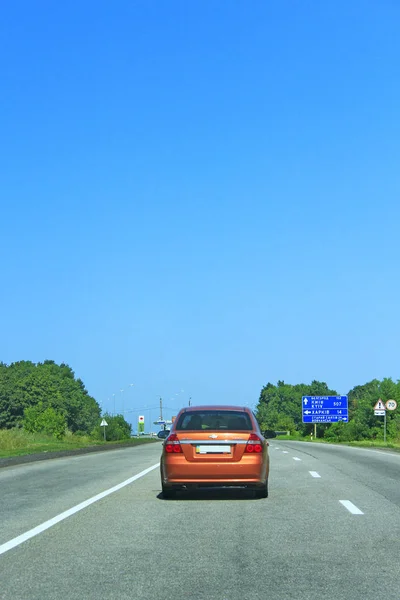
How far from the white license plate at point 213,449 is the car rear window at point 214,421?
43 cm

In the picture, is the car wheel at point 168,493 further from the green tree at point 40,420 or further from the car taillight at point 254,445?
the green tree at point 40,420

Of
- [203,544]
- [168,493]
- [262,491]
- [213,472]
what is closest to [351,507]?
[262,491]

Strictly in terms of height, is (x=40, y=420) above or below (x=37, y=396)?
below

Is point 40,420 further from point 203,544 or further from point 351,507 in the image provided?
point 203,544

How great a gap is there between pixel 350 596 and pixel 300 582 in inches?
24.9

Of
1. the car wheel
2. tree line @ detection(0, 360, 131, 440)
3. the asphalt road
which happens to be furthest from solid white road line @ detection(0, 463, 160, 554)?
tree line @ detection(0, 360, 131, 440)

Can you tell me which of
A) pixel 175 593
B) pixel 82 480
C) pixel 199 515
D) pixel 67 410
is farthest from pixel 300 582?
pixel 67 410

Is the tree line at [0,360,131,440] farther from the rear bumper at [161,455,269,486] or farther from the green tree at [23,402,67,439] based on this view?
the rear bumper at [161,455,269,486]

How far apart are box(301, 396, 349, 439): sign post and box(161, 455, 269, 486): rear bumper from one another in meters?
71.1

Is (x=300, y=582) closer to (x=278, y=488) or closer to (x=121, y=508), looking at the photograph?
(x=121, y=508)

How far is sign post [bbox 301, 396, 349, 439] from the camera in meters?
84.2

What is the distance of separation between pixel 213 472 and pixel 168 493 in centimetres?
136

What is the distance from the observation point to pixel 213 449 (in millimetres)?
13906

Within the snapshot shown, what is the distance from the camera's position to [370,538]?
33.7ft
